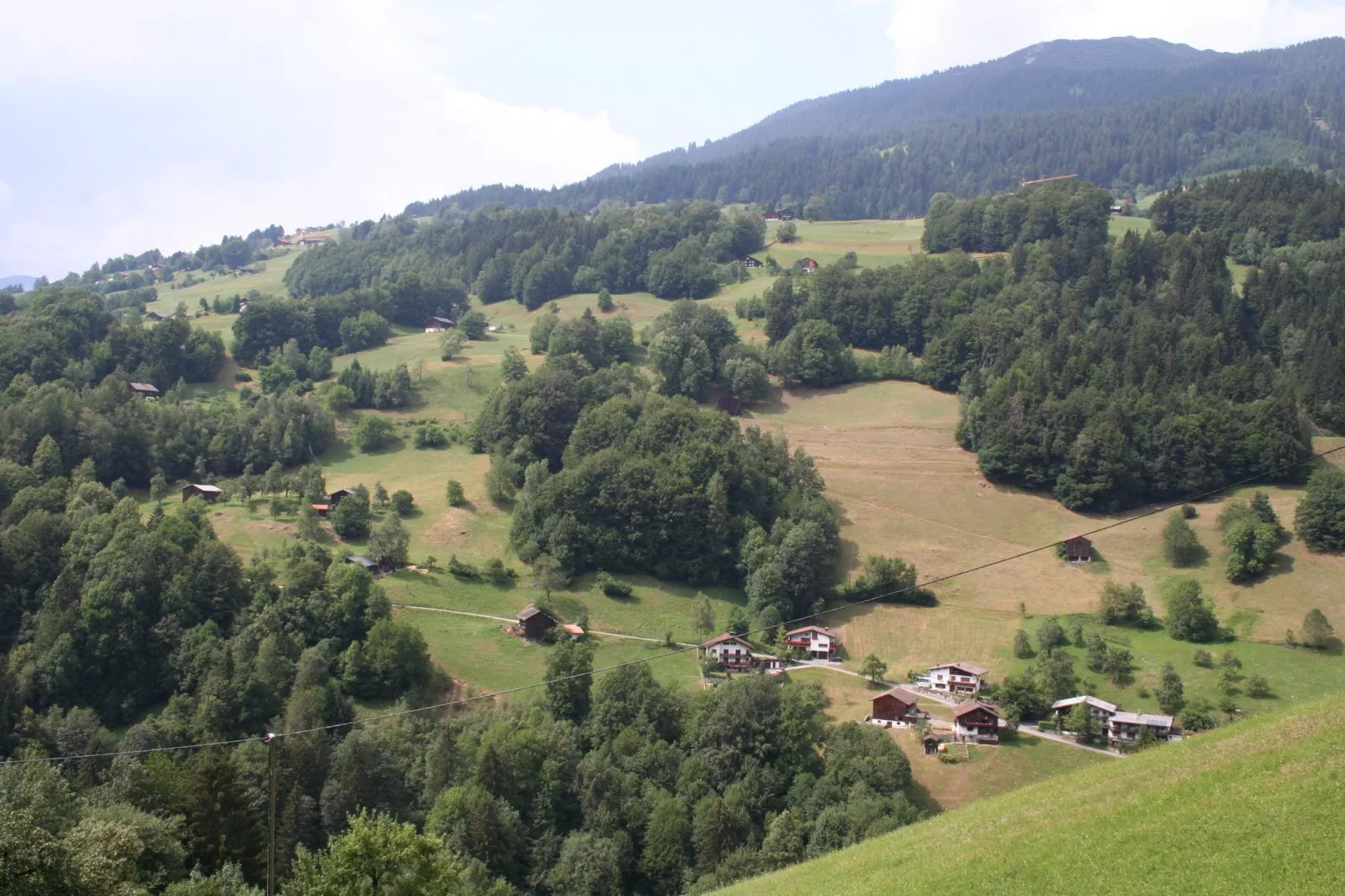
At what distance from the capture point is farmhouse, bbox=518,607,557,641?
45.4 m

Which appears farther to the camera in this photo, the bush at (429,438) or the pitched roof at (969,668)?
the bush at (429,438)

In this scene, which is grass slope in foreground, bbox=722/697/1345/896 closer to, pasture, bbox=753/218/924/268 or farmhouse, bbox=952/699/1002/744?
farmhouse, bbox=952/699/1002/744

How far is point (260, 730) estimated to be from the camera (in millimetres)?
37406

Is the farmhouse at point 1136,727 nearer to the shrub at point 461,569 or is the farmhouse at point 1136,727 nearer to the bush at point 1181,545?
the bush at point 1181,545

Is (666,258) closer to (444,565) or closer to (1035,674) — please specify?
(444,565)

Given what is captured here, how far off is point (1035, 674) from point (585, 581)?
68.9 ft

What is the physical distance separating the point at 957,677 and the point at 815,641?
665 centimetres

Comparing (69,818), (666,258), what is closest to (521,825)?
(69,818)

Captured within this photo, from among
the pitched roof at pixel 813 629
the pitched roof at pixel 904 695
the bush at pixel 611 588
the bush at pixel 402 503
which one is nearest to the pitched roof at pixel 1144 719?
the pitched roof at pixel 904 695

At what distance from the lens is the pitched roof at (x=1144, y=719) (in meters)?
36.6

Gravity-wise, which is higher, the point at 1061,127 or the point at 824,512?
the point at 1061,127

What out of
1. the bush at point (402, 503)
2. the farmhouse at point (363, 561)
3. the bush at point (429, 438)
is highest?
the bush at point (429, 438)

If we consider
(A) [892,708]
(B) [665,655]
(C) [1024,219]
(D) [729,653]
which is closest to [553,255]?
(C) [1024,219]

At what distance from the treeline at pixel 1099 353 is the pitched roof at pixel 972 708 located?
2176 centimetres
